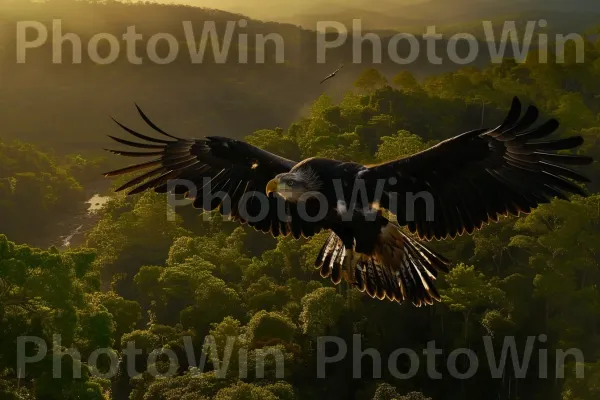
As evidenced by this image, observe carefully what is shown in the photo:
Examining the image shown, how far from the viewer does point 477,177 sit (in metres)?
10.1

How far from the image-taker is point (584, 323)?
43969mm

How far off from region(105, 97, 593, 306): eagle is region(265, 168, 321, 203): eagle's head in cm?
1

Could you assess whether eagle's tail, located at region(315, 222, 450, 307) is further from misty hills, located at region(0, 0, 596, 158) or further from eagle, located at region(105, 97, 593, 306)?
misty hills, located at region(0, 0, 596, 158)

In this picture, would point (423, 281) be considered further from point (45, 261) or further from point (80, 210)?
point (80, 210)

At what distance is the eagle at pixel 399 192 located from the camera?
9453 millimetres

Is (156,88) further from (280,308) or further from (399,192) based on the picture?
(399,192)

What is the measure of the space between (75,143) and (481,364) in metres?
107

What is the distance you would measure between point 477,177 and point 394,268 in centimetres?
188

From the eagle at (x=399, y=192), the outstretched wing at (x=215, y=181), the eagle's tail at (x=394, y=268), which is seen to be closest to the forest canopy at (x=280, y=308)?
the outstretched wing at (x=215, y=181)

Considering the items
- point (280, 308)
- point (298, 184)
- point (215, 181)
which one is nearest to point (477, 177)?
point (298, 184)

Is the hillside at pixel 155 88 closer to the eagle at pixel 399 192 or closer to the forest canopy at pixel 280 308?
the forest canopy at pixel 280 308

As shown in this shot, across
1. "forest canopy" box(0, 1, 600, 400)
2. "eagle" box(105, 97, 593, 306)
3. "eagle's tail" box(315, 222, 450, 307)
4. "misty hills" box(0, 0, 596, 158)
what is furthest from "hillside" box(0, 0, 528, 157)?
"eagle's tail" box(315, 222, 450, 307)

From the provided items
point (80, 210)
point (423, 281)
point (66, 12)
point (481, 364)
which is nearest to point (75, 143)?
point (80, 210)

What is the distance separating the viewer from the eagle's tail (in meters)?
10.5
